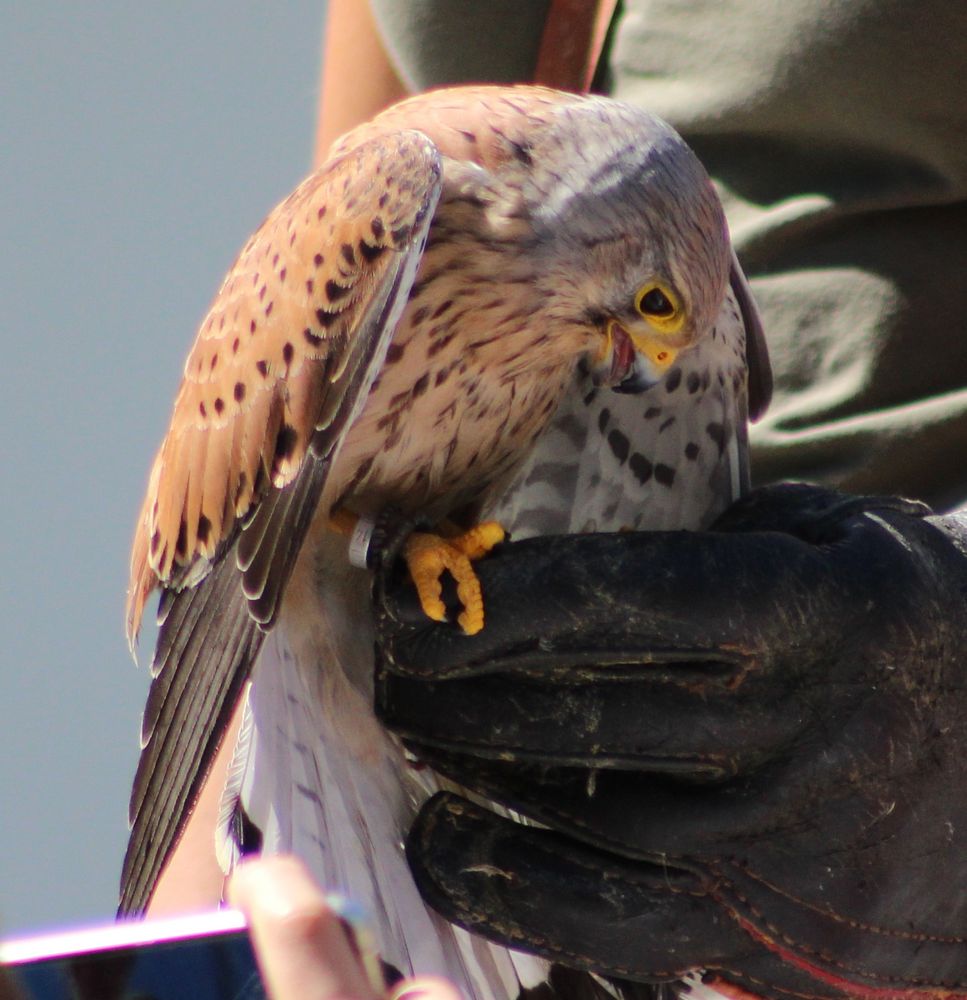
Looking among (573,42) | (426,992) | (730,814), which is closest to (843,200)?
(573,42)

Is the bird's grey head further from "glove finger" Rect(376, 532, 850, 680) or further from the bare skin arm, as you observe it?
the bare skin arm

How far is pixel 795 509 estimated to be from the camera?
1.92 m

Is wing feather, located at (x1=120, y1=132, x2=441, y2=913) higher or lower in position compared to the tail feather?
higher

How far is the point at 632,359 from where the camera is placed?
202cm

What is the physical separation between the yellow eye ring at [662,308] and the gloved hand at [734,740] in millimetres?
381

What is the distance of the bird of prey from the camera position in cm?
186

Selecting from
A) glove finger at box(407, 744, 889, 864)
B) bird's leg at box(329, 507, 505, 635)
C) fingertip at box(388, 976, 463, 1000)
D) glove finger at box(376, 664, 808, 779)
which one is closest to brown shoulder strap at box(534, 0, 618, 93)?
bird's leg at box(329, 507, 505, 635)

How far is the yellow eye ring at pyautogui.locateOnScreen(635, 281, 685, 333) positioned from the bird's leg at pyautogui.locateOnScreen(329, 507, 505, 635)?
0.41 m

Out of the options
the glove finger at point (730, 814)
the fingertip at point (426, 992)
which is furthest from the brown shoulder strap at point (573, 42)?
the fingertip at point (426, 992)

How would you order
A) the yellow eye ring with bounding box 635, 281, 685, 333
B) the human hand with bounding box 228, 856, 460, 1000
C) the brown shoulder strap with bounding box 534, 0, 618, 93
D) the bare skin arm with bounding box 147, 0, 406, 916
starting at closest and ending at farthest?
1. the human hand with bounding box 228, 856, 460, 1000
2. the yellow eye ring with bounding box 635, 281, 685, 333
3. the brown shoulder strap with bounding box 534, 0, 618, 93
4. the bare skin arm with bounding box 147, 0, 406, 916

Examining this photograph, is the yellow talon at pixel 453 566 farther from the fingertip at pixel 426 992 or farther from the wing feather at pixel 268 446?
the fingertip at pixel 426 992

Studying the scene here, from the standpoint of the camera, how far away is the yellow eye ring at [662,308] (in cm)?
196

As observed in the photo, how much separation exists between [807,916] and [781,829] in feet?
0.39

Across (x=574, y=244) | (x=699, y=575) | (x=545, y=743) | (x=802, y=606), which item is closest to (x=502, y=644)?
(x=545, y=743)
